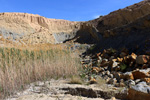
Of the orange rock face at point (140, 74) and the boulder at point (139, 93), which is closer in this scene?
the boulder at point (139, 93)

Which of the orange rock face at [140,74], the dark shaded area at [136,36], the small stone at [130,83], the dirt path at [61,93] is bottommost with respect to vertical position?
the dirt path at [61,93]

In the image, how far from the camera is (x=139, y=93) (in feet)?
8.53

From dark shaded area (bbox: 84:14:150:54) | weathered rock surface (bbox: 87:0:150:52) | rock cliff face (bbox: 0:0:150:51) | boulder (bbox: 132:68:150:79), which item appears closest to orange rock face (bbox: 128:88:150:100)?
boulder (bbox: 132:68:150:79)

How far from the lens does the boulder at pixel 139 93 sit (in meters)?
2.53

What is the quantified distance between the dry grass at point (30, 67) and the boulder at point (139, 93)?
7.18ft

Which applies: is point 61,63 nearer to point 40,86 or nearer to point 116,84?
point 40,86

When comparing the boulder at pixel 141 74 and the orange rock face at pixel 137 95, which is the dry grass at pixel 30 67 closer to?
the boulder at pixel 141 74

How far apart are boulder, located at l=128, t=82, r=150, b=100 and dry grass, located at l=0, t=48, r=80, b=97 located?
86.1 inches

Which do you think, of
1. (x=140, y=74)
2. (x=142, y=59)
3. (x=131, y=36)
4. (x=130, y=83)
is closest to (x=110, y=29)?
(x=131, y=36)

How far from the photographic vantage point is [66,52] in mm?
5363

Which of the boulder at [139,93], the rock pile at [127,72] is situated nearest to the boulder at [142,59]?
the rock pile at [127,72]

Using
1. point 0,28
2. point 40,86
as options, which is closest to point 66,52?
point 40,86

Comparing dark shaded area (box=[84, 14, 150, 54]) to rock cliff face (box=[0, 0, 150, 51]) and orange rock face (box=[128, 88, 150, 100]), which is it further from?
orange rock face (box=[128, 88, 150, 100])

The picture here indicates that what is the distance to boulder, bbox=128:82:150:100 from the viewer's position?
2530 mm
